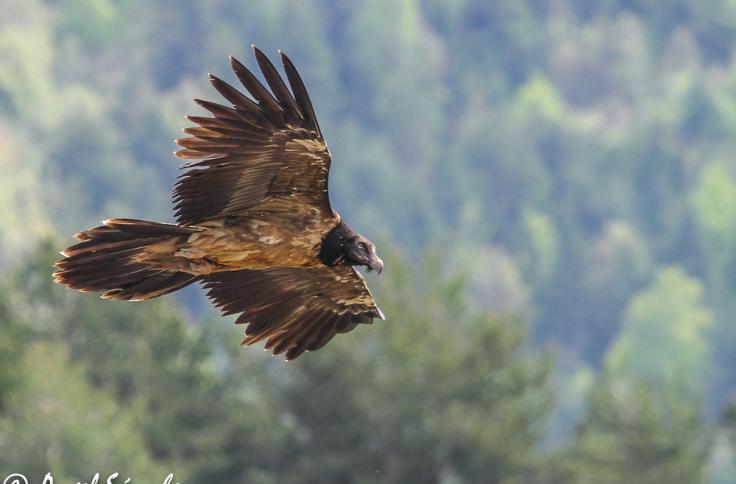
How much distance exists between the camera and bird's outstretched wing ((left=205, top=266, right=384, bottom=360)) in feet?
46.0

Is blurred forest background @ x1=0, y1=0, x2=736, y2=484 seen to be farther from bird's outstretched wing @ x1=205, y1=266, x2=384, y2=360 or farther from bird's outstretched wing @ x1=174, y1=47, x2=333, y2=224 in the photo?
bird's outstretched wing @ x1=174, y1=47, x2=333, y2=224

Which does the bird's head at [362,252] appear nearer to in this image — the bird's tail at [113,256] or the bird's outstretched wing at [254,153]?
the bird's outstretched wing at [254,153]

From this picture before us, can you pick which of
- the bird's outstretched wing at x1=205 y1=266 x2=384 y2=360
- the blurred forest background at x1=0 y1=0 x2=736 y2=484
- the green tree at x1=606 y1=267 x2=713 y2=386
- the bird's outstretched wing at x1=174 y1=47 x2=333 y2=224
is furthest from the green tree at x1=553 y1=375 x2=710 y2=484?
the green tree at x1=606 y1=267 x2=713 y2=386

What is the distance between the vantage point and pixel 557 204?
6196 inches

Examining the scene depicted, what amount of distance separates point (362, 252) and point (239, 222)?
3.13 feet

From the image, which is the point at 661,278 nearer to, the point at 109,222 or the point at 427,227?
the point at 427,227

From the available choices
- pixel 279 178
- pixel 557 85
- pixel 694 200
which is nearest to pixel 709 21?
pixel 557 85

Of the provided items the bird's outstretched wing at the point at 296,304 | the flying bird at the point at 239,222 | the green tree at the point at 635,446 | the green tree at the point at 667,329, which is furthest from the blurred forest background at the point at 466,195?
the flying bird at the point at 239,222

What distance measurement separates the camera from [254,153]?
1257 cm

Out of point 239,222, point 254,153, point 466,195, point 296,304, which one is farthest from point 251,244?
point 466,195

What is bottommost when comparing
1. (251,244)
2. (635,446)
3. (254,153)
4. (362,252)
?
(251,244)

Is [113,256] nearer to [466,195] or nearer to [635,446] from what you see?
[635,446]

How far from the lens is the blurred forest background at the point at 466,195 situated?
38281mm

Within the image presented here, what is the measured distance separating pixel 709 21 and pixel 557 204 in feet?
104
